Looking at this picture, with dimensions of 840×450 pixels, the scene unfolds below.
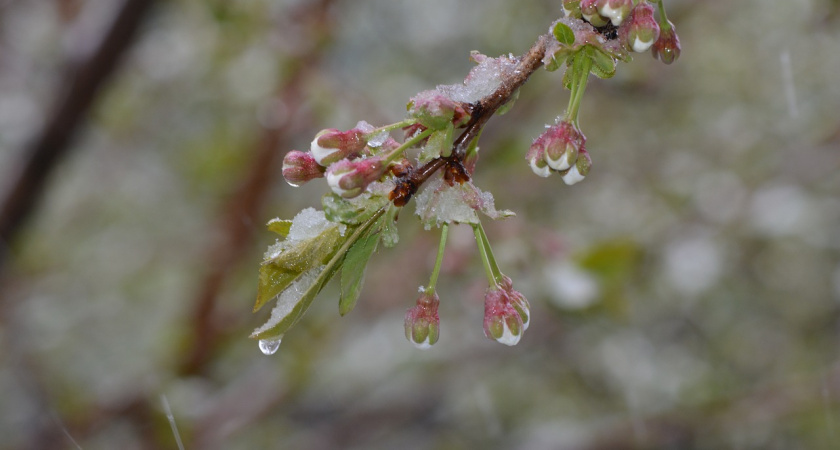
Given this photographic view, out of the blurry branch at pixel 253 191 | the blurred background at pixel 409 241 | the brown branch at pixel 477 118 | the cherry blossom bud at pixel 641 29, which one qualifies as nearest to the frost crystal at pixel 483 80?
the brown branch at pixel 477 118

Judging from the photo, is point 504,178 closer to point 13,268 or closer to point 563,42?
point 13,268

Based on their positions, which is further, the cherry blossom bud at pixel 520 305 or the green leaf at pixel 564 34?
the cherry blossom bud at pixel 520 305

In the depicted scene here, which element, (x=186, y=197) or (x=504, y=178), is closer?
(x=504, y=178)

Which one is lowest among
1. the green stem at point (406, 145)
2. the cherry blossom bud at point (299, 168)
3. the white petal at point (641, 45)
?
the cherry blossom bud at point (299, 168)

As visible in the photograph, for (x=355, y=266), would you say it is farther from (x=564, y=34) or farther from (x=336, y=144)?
(x=564, y=34)

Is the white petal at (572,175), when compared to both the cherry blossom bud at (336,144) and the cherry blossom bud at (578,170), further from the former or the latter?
the cherry blossom bud at (336,144)

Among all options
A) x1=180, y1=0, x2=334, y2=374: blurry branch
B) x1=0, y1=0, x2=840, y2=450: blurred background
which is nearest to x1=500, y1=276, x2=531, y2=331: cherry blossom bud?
x1=0, y1=0, x2=840, y2=450: blurred background

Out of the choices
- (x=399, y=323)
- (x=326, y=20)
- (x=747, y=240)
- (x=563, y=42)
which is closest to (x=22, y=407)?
(x=399, y=323)
